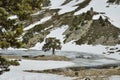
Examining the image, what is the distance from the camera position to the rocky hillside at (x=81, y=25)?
72.8 meters

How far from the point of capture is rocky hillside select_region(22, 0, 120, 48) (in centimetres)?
7275

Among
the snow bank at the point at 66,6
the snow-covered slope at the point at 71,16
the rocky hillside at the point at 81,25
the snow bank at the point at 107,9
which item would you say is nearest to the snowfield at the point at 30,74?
the snow-covered slope at the point at 71,16

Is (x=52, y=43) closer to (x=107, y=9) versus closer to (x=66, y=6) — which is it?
(x=107, y=9)

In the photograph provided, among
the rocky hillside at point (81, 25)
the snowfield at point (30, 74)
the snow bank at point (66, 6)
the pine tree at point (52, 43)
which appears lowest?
the snowfield at point (30, 74)

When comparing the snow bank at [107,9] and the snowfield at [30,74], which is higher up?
the snow bank at [107,9]

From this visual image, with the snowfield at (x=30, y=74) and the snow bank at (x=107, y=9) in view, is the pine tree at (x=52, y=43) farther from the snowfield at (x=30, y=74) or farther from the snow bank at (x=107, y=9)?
the snowfield at (x=30, y=74)

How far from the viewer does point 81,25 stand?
78.6 metres

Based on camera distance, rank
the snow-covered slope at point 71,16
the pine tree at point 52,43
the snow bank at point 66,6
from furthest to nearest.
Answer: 1. the snow bank at point 66,6
2. the snow-covered slope at point 71,16
3. the pine tree at point 52,43

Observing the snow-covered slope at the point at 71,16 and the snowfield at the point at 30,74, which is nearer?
the snowfield at the point at 30,74

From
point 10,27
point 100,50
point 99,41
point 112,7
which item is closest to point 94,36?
point 99,41

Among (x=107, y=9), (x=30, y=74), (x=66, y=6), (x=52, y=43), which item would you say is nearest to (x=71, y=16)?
(x=107, y=9)

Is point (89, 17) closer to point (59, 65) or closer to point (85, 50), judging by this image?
point (85, 50)

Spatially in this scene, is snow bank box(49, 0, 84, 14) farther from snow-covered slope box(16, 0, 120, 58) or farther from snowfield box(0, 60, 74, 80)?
snowfield box(0, 60, 74, 80)

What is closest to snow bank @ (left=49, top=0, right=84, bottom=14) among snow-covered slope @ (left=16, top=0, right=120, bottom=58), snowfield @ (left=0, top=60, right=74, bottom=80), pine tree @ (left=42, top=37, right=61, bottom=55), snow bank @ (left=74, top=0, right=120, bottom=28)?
snow-covered slope @ (left=16, top=0, right=120, bottom=58)
